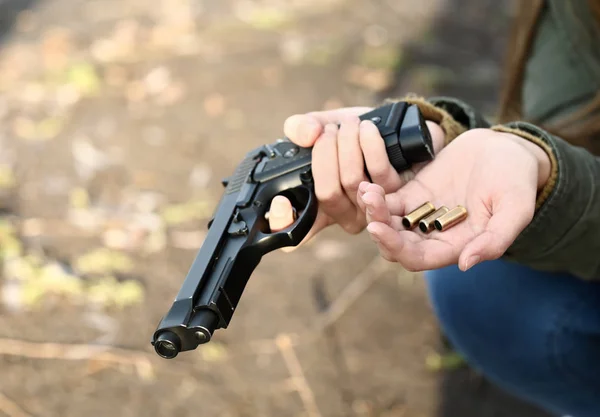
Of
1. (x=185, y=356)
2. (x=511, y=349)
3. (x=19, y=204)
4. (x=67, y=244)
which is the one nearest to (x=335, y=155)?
(x=511, y=349)

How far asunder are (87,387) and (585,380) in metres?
1.74

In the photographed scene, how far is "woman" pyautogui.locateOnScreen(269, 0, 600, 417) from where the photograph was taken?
1.35 m

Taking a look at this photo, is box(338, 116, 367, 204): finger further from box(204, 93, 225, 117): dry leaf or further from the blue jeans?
box(204, 93, 225, 117): dry leaf

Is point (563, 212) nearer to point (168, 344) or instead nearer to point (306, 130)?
point (306, 130)

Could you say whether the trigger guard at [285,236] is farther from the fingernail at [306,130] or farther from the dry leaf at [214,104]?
the dry leaf at [214,104]

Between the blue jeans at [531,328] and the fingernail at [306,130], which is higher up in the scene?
the fingernail at [306,130]

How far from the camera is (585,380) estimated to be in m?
1.83

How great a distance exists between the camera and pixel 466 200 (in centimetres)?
146

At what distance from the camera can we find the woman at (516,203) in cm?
135

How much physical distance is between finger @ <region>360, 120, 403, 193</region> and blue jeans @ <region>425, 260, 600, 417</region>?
2.16 feet

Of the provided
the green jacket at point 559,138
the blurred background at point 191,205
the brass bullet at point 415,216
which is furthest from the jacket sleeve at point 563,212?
the blurred background at point 191,205

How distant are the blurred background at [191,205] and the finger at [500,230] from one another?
134 centimetres

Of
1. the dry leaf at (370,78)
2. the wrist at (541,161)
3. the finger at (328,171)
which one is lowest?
the dry leaf at (370,78)

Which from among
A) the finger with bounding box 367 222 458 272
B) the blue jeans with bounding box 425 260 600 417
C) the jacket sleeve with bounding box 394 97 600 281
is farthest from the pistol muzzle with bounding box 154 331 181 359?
the blue jeans with bounding box 425 260 600 417
